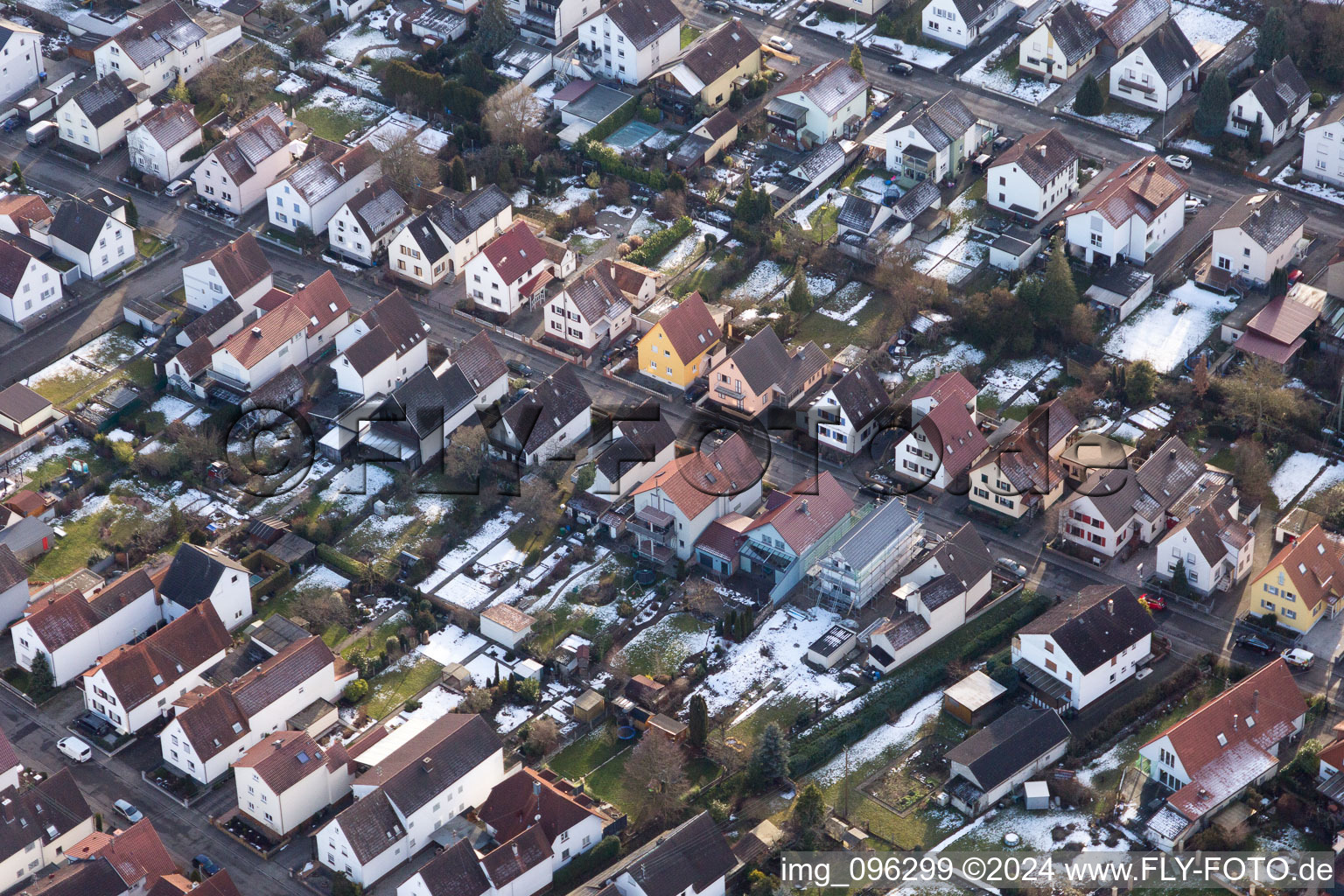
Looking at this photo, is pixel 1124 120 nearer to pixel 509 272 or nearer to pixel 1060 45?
pixel 1060 45

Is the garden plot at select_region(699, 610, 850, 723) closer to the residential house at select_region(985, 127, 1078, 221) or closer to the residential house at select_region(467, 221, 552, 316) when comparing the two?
the residential house at select_region(467, 221, 552, 316)

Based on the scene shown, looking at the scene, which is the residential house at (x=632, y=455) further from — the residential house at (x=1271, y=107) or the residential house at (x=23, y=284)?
the residential house at (x=1271, y=107)

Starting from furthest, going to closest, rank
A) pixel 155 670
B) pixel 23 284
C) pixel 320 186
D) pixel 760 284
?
pixel 320 186
pixel 760 284
pixel 23 284
pixel 155 670

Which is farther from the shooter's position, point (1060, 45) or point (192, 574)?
point (1060, 45)

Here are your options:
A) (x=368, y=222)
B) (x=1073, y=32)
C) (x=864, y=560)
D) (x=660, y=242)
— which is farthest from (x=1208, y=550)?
(x=368, y=222)

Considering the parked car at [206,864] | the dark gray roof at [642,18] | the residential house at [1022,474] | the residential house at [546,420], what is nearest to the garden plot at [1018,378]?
the residential house at [1022,474]

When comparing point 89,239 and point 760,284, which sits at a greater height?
point 89,239

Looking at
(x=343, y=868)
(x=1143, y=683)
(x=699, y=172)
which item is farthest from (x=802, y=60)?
(x=343, y=868)
